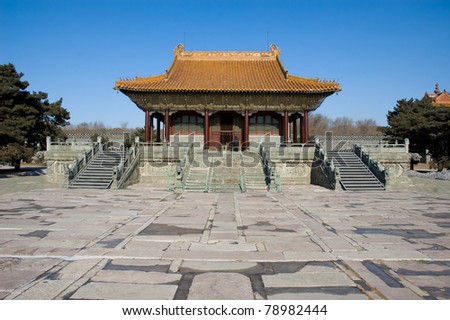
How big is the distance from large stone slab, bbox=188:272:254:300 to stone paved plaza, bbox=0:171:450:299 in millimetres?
12

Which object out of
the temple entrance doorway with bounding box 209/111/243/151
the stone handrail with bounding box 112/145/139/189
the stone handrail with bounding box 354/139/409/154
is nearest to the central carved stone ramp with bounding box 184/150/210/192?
the stone handrail with bounding box 112/145/139/189

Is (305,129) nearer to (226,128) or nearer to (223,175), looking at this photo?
(226,128)

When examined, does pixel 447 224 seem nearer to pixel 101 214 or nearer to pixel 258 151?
pixel 101 214

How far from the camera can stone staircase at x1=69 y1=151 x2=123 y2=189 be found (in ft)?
58.1

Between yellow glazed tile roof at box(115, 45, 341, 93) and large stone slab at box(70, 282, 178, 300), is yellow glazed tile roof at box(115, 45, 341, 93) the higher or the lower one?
the higher one

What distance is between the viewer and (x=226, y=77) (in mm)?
26562

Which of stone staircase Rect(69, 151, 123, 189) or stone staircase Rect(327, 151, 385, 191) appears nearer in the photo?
stone staircase Rect(69, 151, 123, 189)

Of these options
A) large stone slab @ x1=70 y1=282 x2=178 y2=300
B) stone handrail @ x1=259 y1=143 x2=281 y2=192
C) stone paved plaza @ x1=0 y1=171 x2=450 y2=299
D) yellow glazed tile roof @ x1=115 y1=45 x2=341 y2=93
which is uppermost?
yellow glazed tile roof @ x1=115 y1=45 x2=341 y2=93

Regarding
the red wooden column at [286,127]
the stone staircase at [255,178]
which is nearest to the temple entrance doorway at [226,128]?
the red wooden column at [286,127]

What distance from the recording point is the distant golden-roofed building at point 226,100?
2438cm

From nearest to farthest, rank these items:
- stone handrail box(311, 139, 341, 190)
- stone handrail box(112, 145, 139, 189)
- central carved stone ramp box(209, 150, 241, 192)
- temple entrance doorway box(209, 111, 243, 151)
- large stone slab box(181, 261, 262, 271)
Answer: large stone slab box(181, 261, 262, 271) → central carved stone ramp box(209, 150, 241, 192) → stone handrail box(112, 145, 139, 189) → stone handrail box(311, 139, 341, 190) → temple entrance doorway box(209, 111, 243, 151)

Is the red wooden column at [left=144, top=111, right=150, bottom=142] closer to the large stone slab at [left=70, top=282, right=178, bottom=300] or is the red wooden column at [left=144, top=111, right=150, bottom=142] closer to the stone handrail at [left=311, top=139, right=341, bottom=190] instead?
the stone handrail at [left=311, top=139, right=341, bottom=190]

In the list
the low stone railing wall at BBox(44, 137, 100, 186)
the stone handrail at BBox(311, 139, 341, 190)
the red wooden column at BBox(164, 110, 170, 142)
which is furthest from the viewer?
the red wooden column at BBox(164, 110, 170, 142)

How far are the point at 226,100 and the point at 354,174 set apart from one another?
33.8ft
